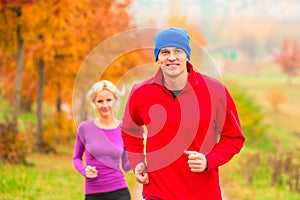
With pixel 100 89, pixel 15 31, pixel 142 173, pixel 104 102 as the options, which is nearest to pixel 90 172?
pixel 104 102

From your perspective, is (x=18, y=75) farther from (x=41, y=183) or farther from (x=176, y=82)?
(x=176, y=82)

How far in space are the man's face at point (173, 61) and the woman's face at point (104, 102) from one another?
7.15 feet

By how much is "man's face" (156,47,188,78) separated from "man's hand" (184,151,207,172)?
22.8 inches

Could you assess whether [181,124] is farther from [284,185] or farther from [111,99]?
[284,185]

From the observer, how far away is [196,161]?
412 centimetres

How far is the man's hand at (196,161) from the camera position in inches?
162

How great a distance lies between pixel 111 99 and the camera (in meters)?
6.55

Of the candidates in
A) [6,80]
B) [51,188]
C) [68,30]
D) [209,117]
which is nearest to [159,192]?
[209,117]

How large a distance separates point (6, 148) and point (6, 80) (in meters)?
11.7

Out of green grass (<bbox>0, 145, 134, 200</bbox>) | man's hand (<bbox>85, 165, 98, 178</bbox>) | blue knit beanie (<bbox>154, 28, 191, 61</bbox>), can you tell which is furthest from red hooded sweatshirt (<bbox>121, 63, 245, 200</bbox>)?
green grass (<bbox>0, 145, 134, 200</bbox>)

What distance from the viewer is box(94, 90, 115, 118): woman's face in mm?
6543

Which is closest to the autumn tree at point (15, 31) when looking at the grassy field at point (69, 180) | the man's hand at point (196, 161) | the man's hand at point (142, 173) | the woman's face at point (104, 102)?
the grassy field at point (69, 180)

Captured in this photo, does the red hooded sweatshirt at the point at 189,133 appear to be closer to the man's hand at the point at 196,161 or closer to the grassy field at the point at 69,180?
the man's hand at the point at 196,161

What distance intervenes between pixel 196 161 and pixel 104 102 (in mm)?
2598
